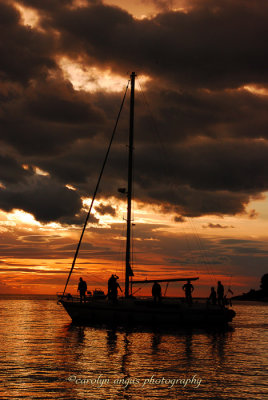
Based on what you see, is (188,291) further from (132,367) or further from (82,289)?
(132,367)

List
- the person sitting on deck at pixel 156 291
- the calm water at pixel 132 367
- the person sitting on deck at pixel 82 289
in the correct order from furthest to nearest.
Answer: the person sitting on deck at pixel 82 289 → the person sitting on deck at pixel 156 291 → the calm water at pixel 132 367

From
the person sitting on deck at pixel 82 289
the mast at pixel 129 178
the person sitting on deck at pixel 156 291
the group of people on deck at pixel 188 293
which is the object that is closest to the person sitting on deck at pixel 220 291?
the group of people on deck at pixel 188 293

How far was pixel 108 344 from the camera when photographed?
33.2 meters

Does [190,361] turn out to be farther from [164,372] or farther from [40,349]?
[40,349]

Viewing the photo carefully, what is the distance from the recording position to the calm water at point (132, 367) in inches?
749

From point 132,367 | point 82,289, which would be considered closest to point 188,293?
point 82,289

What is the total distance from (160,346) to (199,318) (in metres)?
10.7

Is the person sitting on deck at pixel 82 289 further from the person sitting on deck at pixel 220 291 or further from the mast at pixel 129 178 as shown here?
the person sitting on deck at pixel 220 291

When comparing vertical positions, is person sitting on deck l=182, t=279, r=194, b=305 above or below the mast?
below

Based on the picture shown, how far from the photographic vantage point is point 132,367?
2403 cm

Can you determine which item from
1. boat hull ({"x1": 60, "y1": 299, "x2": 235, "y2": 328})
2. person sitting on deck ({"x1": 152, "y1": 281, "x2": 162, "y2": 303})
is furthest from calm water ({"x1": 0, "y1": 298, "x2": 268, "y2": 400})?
person sitting on deck ({"x1": 152, "y1": 281, "x2": 162, "y2": 303})

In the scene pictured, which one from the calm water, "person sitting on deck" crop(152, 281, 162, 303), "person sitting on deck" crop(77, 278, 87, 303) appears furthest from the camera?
"person sitting on deck" crop(77, 278, 87, 303)

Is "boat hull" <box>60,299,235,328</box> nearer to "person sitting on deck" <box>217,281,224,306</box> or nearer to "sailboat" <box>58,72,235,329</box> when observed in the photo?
"sailboat" <box>58,72,235,329</box>

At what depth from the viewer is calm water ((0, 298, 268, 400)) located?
19.0 metres
